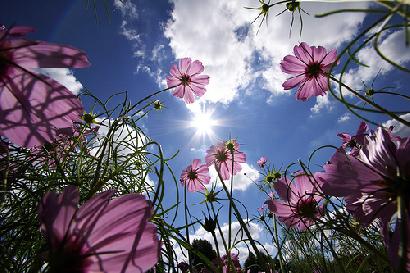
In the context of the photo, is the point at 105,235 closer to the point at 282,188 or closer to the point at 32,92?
the point at 32,92

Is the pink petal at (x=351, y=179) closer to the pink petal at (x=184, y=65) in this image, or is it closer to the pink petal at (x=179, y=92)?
the pink petal at (x=179, y=92)

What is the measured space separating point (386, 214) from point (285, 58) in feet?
2.78

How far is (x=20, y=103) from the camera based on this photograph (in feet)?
1.09

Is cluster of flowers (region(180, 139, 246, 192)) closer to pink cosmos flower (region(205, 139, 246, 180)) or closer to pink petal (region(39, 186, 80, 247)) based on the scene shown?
pink cosmos flower (region(205, 139, 246, 180))

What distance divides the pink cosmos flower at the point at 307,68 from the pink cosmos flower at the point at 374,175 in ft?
2.45

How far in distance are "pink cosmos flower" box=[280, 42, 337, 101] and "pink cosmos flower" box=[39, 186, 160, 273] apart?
37.7 inches

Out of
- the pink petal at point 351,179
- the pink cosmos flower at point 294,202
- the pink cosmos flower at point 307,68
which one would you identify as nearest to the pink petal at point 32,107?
the pink petal at point 351,179

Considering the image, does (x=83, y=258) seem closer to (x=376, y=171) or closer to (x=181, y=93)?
(x=376, y=171)

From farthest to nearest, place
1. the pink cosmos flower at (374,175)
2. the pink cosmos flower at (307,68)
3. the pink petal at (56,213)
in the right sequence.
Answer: the pink cosmos flower at (307,68) < the pink cosmos flower at (374,175) < the pink petal at (56,213)

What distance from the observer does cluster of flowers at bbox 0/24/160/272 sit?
0.28m

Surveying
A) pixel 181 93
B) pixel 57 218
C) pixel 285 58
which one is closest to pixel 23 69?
pixel 57 218

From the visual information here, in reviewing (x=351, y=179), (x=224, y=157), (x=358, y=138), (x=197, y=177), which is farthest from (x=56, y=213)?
(x=197, y=177)

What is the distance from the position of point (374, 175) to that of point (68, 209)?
1.10 ft

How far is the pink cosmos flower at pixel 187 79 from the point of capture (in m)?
2.02
